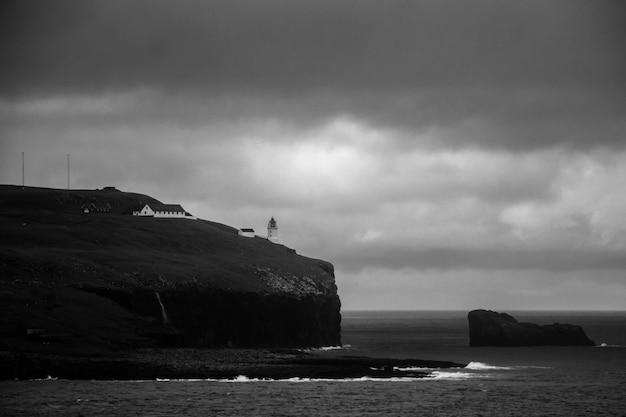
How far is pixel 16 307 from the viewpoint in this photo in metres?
163

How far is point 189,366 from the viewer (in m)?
142

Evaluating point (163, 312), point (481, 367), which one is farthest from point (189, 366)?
point (481, 367)

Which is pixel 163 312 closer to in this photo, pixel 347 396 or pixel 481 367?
pixel 481 367

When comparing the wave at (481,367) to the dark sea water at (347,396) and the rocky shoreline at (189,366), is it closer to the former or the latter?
the dark sea water at (347,396)

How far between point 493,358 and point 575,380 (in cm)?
3783

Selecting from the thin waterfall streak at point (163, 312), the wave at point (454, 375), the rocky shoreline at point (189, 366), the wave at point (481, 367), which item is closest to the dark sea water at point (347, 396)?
the wave at point (454, 375)

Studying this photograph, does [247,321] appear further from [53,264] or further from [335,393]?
[335,393]

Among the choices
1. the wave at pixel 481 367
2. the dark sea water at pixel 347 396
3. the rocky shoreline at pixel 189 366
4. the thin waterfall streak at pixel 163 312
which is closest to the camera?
the dark sea water at pixel 347 396

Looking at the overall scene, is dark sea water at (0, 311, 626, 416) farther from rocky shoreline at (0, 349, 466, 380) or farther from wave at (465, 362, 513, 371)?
rocky shoreline at (0, 349, 466, 380)

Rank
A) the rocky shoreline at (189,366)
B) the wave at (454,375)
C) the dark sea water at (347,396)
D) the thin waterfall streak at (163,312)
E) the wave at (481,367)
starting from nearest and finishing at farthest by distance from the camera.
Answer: the dark sea water at (347,396) → the rocky shoreline at (189,366) → the wave at (454,375) → the wave at (481,367) → the thin waterfall streak at (163,312)

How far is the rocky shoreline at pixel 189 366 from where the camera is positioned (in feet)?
440

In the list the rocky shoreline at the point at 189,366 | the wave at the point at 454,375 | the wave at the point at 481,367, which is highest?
the rocky shoreline at the point at 189,366

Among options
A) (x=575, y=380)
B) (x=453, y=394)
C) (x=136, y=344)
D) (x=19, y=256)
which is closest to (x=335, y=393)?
(x=453, y=394)

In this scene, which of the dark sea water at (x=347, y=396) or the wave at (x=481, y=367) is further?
the wave at (x=481, y=367)
